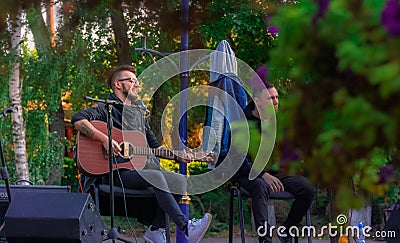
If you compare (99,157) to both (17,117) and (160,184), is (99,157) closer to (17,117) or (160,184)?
(160,184)

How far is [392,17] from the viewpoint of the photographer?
3.74 feet

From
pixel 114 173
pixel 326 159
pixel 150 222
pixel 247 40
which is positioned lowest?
pixel 150 222

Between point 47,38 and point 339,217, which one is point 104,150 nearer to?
point 339,217

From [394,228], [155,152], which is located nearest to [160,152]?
[155,152]

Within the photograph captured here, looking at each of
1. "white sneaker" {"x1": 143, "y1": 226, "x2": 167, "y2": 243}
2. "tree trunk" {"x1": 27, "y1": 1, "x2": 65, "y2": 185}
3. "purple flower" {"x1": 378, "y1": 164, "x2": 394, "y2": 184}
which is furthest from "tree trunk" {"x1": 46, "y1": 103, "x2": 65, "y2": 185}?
"purple flower" {"x1": 378, "y1": 164, "x2": 394, "y2": 184}

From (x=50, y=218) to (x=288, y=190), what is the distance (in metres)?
1.45

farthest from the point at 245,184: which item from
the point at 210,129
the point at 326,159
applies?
the point at 326,159

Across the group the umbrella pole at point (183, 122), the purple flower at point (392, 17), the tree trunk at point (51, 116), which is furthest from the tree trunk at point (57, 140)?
the purple flower at point (392, 17)

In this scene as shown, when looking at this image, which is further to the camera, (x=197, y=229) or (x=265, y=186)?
(x=197, y=229)

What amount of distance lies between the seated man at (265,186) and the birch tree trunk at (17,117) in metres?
3.55

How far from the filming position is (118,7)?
24.1 feet

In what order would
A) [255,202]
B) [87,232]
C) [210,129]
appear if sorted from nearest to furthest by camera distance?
1. [87,232]
2. [255,202]
3. [210,129]

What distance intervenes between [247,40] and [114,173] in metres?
3.28

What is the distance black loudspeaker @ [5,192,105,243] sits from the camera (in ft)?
12.9
